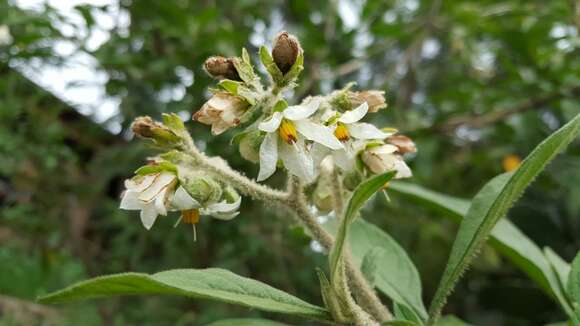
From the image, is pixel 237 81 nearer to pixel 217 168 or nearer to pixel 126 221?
pixel 217 168

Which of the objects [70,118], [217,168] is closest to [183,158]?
[217,168]

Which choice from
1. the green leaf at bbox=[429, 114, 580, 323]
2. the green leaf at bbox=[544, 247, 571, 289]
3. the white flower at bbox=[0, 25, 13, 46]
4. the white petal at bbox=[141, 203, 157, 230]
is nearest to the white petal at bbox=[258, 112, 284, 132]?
the white petal at bbox=[141, 203, 157, 230]

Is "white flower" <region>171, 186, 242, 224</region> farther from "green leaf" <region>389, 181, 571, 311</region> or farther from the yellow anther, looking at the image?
"green leaf" <region>389, 181, 571, 311</region>

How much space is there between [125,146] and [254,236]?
20.1 inches

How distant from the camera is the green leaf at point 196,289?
0.74m

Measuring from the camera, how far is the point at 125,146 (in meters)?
2.01

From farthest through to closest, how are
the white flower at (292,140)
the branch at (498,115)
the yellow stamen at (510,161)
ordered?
the yellow stamen at (510,161)
the branch at (498,115)
the white flower at (292,140)

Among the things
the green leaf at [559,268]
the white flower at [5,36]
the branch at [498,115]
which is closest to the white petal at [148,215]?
the green leaf at [559,268]

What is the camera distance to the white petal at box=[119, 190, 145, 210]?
35.4 inches

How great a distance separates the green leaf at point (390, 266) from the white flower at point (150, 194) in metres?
0.34

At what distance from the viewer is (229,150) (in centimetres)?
177

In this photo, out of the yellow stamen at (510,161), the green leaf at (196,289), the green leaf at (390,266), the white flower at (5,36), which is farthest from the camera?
the yellow stamen at (510,161)

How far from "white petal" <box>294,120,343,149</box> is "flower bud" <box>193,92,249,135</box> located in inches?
3.3

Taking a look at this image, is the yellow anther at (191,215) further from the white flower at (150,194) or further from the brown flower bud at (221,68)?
the brown flower bud at (221,68)
